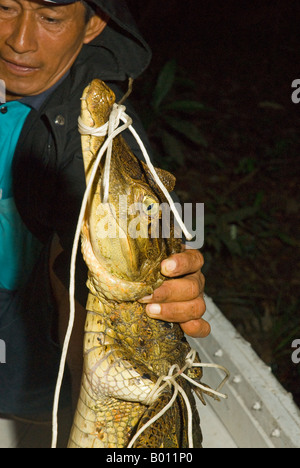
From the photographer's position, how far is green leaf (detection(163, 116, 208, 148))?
3.04m

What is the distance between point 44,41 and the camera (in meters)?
1.19

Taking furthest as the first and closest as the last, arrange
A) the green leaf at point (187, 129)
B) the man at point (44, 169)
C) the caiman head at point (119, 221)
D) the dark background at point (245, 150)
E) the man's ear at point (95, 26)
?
the green leaf at point (187, 129)
the dark background at point (245, 150)
the man's ear at point (95, 26)
the man at point (44, 169)
the caiman head at point (119, 221)

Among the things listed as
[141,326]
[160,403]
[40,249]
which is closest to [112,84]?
[40,249]

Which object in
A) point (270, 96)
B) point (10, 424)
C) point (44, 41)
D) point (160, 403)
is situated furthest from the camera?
point (270, 96)

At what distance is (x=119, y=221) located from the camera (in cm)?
74

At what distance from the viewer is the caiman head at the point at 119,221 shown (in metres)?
0.72

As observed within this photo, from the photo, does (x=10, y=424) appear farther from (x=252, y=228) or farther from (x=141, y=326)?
(x=252, y=228)

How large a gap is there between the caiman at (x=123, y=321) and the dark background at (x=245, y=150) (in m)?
1.38

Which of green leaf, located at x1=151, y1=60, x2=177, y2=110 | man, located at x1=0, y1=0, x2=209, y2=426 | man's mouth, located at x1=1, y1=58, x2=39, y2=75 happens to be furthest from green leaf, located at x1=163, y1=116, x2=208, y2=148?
man's mouth, located at x1=1, y1=58, x2=39, y2=75

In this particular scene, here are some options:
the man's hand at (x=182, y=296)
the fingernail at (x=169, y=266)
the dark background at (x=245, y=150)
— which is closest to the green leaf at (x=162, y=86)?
the dark background at (x=245, y=150)

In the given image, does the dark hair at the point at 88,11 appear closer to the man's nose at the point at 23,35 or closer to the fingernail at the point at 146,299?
the man's nose at the point at 23,35

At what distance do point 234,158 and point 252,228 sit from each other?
2.04 feet

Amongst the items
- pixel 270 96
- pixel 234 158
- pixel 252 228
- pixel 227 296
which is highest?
pixel 270 96
